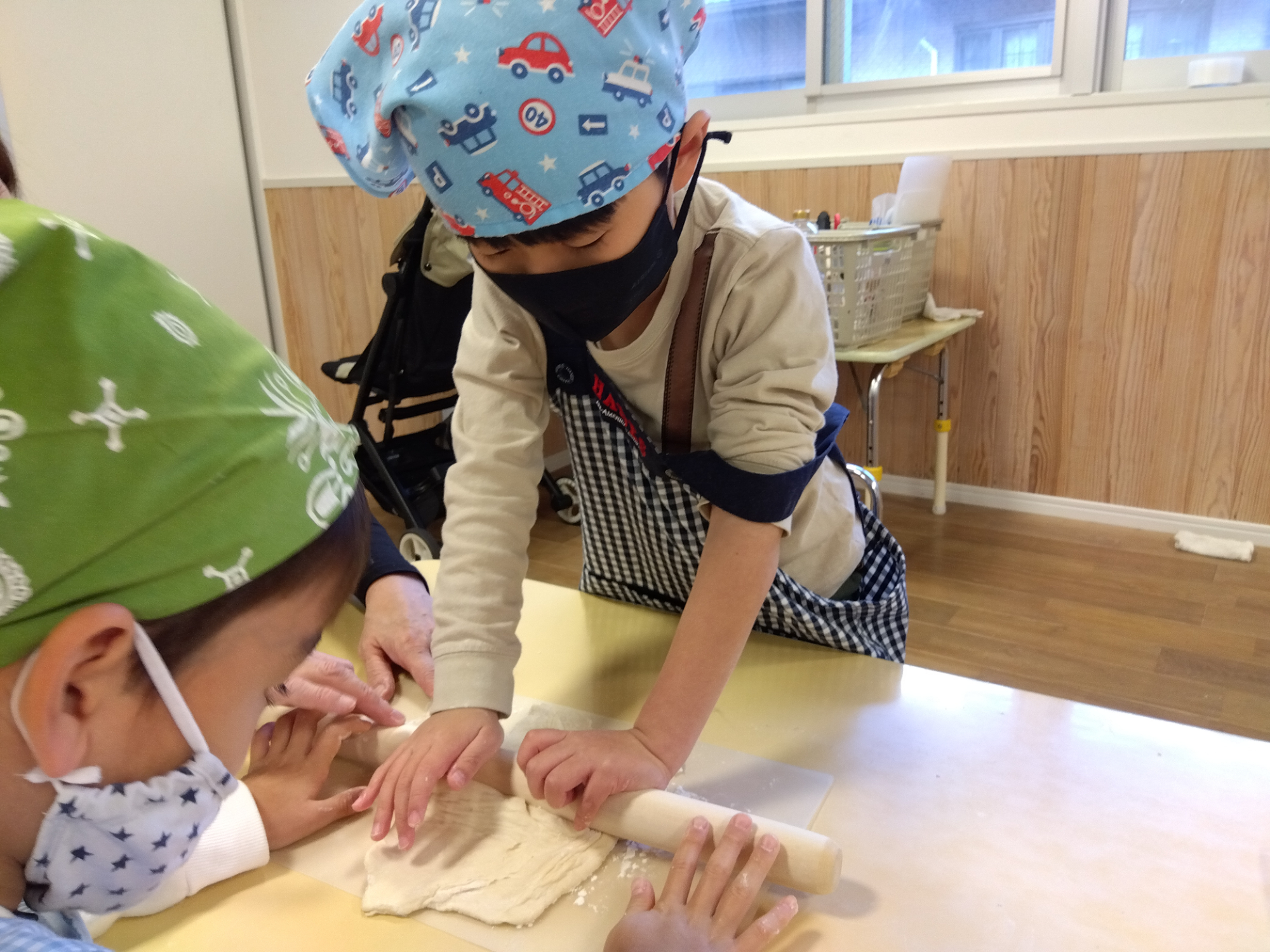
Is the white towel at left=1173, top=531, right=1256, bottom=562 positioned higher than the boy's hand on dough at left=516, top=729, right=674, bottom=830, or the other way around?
the boy's hand on dough at left=516, top=729, right=674, bottom=830

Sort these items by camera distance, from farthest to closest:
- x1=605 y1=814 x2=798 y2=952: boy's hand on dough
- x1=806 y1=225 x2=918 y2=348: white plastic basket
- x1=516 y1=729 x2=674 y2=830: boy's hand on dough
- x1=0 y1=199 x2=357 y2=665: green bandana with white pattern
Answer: x1=806 y1=225 x2=918 y2=348: white plastic basket
x1=516 y1=729 x2=674 y2=830: boy's hand on dough
x1=605 y1=814 x2=798 y2=952: boy's hand on dough
x1=0 y1=199 x2=357 y2=665: green bandana with white pattern

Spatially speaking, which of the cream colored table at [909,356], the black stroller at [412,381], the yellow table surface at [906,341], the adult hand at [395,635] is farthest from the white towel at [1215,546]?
the adult hand at [395,635]

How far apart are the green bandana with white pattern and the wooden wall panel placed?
2.26m

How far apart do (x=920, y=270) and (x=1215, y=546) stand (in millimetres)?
971

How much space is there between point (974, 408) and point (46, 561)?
2.40 metres

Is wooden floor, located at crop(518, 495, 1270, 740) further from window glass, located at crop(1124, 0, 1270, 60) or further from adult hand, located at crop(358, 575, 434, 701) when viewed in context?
window glass, located at crop(1124, 0, 1270, 60)

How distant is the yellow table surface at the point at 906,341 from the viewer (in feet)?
6.26

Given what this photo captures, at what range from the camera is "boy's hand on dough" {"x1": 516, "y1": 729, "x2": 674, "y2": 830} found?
1.97 feet

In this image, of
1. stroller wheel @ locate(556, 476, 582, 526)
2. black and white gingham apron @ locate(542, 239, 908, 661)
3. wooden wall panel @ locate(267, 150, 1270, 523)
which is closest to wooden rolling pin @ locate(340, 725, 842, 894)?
black and white gingham apron @ locate(542, 239, 908, 661)

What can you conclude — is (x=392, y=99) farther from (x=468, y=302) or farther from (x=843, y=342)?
(x=468, y=302)

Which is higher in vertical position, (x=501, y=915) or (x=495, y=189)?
(x=495, y=189)

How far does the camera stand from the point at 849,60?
2539 mm

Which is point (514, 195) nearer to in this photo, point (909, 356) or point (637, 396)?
→ point (637, 396)

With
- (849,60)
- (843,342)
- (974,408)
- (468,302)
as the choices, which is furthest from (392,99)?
(849,60)
